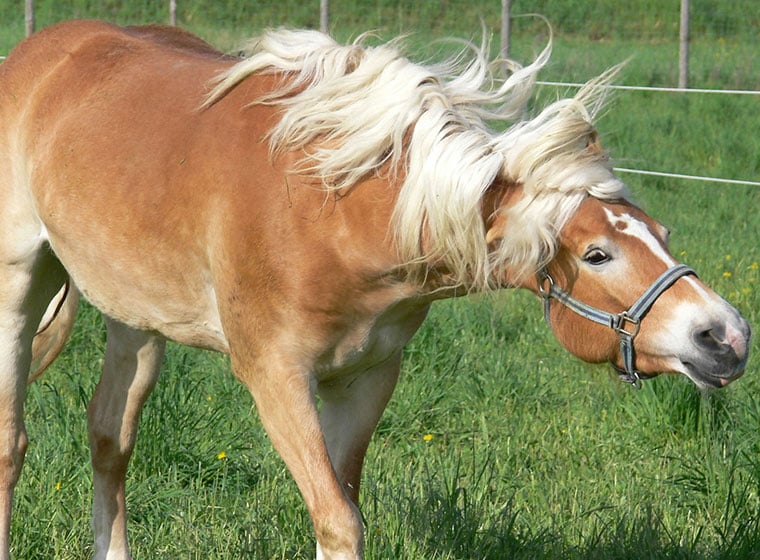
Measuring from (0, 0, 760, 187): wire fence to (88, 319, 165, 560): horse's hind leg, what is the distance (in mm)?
11789

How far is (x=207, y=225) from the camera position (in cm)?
310

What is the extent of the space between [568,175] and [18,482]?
240cm

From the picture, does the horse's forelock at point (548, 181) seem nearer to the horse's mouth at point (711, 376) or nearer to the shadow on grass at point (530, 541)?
the horse's mouth at point (711, 376)

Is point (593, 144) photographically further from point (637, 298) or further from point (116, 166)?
point (116, 166)

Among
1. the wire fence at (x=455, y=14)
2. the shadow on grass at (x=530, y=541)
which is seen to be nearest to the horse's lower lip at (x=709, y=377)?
the shadow on grass at (x=530, y=541)

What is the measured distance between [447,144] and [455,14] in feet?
45.3

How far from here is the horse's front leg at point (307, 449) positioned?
2.84m

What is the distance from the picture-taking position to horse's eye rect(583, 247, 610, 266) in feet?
8.58

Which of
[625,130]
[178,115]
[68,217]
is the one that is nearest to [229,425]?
[68,217]

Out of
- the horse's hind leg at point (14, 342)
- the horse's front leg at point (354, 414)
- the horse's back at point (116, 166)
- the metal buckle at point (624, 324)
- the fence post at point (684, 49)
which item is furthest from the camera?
the fence post at point (684, 49)

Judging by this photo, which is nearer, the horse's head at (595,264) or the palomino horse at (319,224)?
the horse's head at (595,264)

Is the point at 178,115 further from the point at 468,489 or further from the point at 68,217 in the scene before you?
the point at 468,489

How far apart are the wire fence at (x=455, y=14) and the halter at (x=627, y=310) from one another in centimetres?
1291

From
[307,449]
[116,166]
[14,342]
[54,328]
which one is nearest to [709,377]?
[307,449]
